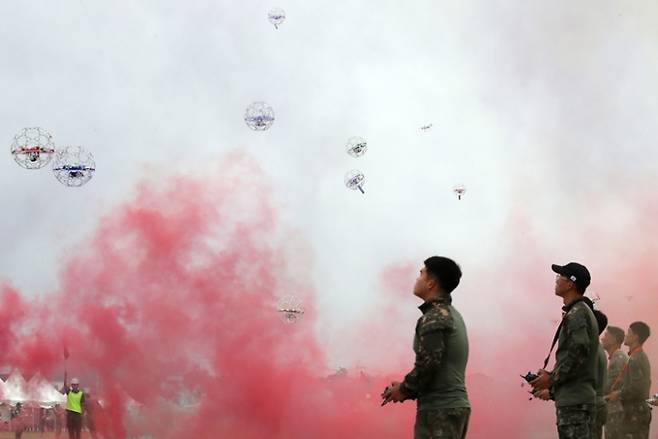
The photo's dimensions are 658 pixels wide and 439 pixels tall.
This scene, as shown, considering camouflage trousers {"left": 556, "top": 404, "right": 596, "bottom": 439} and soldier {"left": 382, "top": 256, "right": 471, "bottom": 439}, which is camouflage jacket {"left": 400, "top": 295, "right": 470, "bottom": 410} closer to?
soldier {"left": 382, "top": 256, "right": 471, "bottom": 439}

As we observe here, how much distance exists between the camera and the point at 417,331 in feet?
21.2

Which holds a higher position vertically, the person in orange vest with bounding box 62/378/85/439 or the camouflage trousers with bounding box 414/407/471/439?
the person in orange vest with bounding box 62/378/85/439

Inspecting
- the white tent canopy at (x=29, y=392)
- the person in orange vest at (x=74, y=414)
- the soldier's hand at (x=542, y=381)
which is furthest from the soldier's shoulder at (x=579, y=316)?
the white tent canopy at (x=29, y=392)

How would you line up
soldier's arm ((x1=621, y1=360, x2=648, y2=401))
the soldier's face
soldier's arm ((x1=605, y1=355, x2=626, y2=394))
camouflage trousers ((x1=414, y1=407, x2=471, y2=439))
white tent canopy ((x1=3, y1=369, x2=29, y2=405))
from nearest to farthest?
camouflage trousers ((x1=414, y1=407, x2=471, y2=439)) < soldier's arm ((x1=621, y1=360, x2=648, y2=401)) < soldier's arm ((x1=605, y1=355, x2=626, y2=394)) < the soldier's face < white tent canopy ((x1=3, y1=369, x2=29, y2=405))

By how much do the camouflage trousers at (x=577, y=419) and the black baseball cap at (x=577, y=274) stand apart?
3.23ft

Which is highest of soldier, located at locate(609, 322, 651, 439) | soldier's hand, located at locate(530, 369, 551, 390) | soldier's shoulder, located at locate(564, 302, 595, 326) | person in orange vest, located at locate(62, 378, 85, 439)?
person in orange vest, located at locate(62, 378, 85, 439)

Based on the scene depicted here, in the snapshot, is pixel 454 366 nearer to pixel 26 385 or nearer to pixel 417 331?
pixel 417 331

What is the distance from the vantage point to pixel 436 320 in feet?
20.9

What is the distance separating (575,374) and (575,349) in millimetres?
222

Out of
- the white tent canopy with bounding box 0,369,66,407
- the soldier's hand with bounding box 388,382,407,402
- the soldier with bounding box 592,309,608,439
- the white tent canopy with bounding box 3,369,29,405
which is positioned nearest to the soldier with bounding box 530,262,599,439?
the soldier with bounding box 592,309,608,439

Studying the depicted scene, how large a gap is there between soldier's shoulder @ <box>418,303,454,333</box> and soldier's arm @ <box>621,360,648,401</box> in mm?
5628

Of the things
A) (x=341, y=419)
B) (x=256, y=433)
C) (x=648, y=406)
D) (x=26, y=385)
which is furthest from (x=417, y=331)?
(x=26, y=385)

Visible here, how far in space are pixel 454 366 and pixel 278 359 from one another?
1402 centimetres

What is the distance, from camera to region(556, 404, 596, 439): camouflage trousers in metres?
7.33
